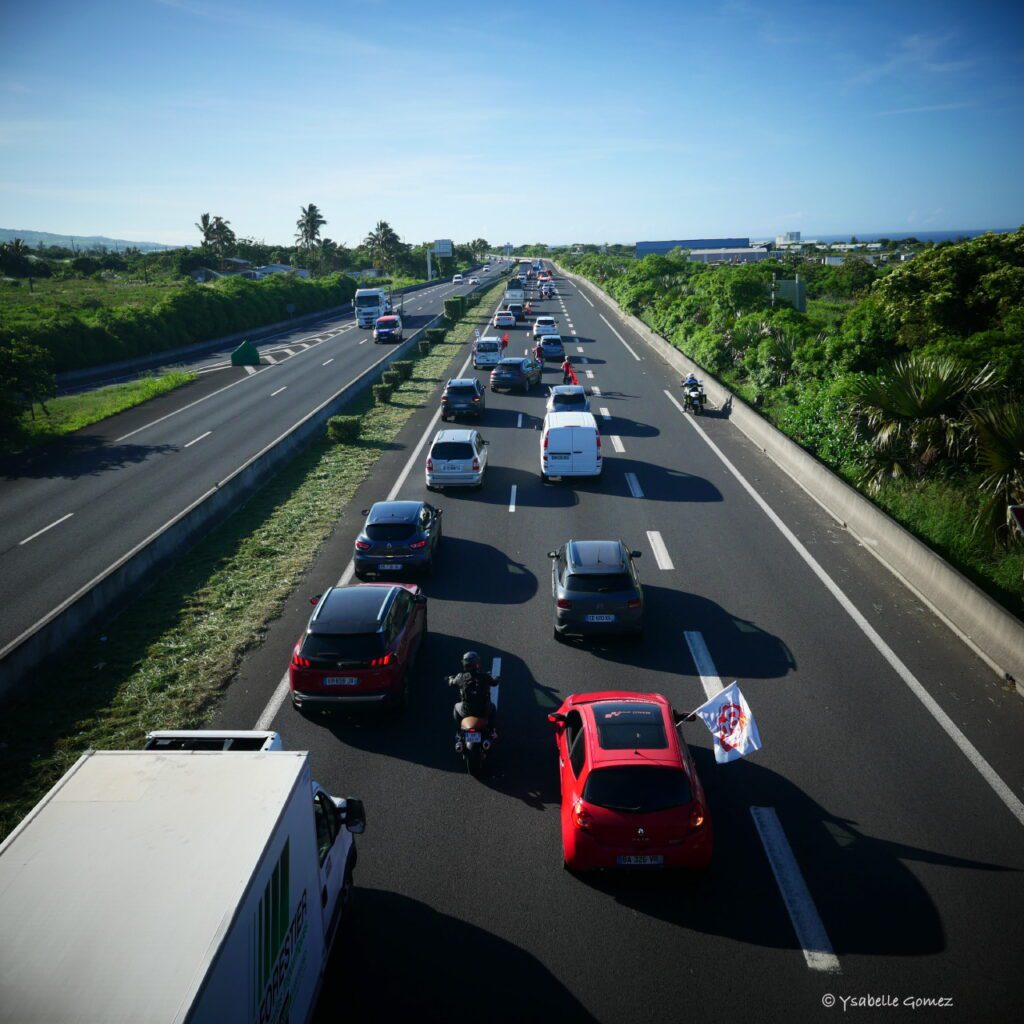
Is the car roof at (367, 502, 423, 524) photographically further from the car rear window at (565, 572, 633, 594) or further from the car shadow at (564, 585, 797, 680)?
the car shadow at (564, 585, 797, 680)

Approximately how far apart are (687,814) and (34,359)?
101ft

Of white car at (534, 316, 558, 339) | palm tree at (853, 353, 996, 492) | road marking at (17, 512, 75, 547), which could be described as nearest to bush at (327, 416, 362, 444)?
road marking at (17, 512, 75, 547)

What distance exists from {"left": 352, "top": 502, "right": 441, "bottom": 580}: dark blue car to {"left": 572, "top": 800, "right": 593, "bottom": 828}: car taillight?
8.13 meters

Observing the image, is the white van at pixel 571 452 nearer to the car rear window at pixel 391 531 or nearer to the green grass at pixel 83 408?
the car rear window at pixel 391 531

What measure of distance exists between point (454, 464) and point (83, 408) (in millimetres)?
24129

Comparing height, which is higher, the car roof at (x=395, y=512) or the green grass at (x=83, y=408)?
the car roof at (x=395, y=512)

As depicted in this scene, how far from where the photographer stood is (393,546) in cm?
1533

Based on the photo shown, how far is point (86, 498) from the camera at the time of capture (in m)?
22.8

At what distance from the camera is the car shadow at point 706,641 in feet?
40.1

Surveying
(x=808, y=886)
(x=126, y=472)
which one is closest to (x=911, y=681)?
(x=808, y=886)

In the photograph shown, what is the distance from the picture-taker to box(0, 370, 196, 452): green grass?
29625 mm

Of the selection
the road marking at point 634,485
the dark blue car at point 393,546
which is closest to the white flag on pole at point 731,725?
the dark blue car at point 393,546

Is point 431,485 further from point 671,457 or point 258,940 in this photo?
point 258,940

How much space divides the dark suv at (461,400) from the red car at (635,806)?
73.9 ft
